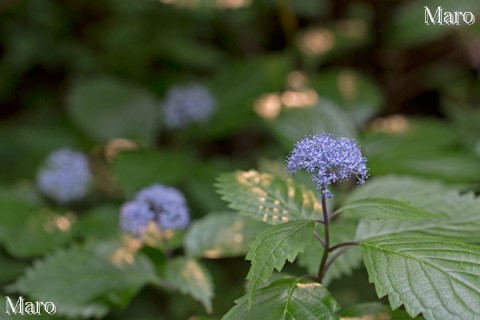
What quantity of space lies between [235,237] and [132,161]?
828mm

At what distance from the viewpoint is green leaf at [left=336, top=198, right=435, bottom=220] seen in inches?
53.9

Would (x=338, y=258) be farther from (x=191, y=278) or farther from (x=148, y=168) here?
(x=148, y=168)

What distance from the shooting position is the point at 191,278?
6.15 feet

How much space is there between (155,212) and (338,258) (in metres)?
0.65

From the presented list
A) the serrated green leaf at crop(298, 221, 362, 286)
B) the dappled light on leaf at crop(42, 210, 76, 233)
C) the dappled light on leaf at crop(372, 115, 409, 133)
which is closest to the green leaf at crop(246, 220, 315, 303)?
the serrated green leaf at crop(298, 221, 362, 286)

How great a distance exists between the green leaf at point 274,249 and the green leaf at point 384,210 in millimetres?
138

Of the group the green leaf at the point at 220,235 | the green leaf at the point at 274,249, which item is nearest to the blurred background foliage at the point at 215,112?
Result: the green leaf at the point at 220,235

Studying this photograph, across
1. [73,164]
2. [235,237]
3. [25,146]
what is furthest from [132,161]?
[25,146]

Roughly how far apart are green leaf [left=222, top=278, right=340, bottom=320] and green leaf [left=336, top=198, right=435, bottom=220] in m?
0.21

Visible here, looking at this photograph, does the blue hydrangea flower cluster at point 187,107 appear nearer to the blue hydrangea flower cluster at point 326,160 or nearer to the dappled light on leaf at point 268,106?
the dappled light on leaf at point 268,106

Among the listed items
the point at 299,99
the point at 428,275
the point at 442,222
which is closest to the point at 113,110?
the point at 299,99

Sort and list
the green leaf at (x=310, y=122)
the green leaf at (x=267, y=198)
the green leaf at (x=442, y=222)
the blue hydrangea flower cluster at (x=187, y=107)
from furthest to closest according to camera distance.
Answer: the blue hydrangea flower cluster at (x=187, y=107), the green leaf at (x=310, y=122), the green leaf at (x=442, y=222), the green leaf at (x=267, y=198)

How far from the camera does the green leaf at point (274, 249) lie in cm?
126

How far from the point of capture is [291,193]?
1.64m
